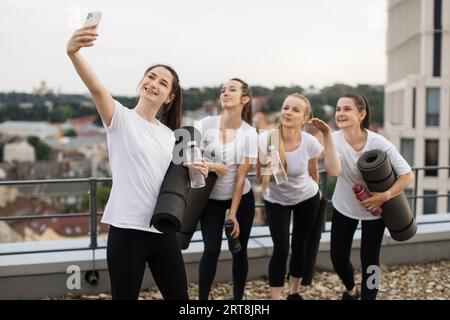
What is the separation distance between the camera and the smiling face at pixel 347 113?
3.78 meters

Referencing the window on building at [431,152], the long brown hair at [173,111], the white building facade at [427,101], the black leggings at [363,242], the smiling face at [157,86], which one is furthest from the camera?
the window on building at [431,152]

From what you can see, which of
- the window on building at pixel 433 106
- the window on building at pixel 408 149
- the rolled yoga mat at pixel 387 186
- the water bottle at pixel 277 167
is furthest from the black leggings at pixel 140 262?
the window on building at pixel 408 149

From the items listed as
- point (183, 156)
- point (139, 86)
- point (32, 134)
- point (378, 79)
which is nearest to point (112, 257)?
point (183, 156)

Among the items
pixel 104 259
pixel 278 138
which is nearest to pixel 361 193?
pixel 278 138

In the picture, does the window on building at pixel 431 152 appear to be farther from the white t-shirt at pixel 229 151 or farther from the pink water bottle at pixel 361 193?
the white t-shirt at pixel 229 151

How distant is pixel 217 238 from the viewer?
12.5 feet

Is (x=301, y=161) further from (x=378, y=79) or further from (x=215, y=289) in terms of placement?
(x=378, y=79)

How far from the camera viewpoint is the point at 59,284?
14.8 ft

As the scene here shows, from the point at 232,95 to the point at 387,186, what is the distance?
4.13 ft

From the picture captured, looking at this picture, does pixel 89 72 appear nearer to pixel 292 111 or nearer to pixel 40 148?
pixel 292 111

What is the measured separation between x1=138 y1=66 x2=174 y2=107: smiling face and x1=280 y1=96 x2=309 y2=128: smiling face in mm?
1273

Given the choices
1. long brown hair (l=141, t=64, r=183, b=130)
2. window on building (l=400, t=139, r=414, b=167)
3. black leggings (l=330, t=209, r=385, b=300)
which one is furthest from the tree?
long brown hair (l=141, t=64, r=183, b=130)

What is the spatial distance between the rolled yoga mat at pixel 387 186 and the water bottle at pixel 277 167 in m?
0.54

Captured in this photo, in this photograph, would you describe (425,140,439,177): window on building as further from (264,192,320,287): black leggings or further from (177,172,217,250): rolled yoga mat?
(177,172,217,250): rolled yoga mat
